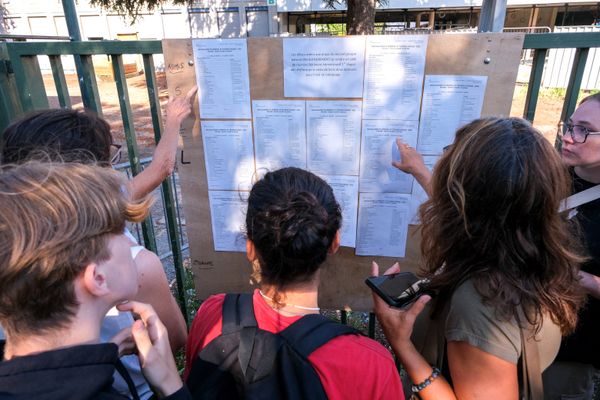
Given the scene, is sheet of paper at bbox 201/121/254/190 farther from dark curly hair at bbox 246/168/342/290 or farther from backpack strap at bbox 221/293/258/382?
backpack strap at bbox 221/293/258/382

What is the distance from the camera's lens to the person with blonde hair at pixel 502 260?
Answer: 43.5 inches

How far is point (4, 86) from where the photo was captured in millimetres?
2150

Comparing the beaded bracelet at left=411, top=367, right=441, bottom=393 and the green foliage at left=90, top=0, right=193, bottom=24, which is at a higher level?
the green foliage at left=90, top=0, right=193, bottom=24

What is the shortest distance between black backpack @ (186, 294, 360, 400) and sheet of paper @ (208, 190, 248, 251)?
3.16 ft

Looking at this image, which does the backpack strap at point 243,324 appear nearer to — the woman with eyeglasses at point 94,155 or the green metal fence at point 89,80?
the woman with eyeglasses at point 94,155

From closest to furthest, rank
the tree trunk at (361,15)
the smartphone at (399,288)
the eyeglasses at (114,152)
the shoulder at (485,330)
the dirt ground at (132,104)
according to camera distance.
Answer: the shoulder at (485,330) < the smartphone at (399,288) < the eyeglasses at (114,152) < the tree trunk at (361,15) < the dirt ground at (132,104)

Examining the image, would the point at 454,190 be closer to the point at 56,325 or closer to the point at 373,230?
the point at 373,230

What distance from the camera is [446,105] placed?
1727mm

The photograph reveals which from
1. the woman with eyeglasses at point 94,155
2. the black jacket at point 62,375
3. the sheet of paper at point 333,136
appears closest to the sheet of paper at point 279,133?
the sheet of paper at point 333,136

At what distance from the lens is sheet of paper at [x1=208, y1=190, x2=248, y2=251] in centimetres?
208

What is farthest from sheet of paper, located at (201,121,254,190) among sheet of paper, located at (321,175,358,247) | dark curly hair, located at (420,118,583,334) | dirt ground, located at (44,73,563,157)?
dirt ground, located at (44,73,563,157)

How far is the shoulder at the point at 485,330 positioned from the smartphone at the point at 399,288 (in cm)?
22

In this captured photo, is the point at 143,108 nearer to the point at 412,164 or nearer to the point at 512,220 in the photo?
the point at 412,164

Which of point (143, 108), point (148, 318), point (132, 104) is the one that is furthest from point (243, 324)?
point (132, 104)
